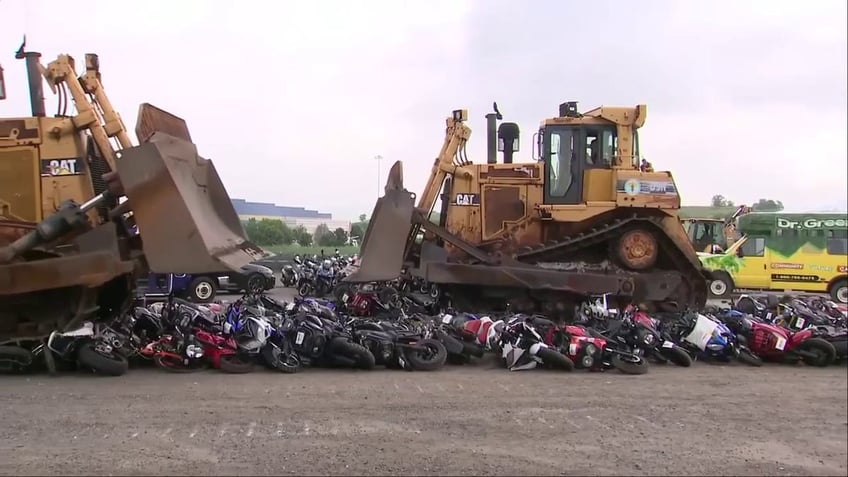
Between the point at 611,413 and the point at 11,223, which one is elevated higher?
the point at 11,223

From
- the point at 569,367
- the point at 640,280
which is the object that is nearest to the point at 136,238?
the point at 569,367

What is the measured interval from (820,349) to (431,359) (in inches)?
172

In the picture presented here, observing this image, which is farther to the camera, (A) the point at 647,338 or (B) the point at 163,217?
(A) the point at 647,338

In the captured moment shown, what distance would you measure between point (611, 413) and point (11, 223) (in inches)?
265

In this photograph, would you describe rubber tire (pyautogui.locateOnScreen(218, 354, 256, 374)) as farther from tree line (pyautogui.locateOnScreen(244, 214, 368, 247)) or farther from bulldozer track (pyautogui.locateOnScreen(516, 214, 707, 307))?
tree line (pyautogui.locateOnScreen(244, 214, 368, 247))

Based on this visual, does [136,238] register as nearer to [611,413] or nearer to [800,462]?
[611,413]

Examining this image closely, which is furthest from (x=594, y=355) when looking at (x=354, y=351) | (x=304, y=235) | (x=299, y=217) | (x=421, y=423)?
(x=299, y=217)

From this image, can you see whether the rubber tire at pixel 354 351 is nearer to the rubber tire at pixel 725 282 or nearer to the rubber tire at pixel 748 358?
the rubber tire at pixel 748 358

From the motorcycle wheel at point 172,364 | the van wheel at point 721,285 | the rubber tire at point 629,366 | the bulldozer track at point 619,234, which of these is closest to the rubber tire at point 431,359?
the rubber tire at point 629,366

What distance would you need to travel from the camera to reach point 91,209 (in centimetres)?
740

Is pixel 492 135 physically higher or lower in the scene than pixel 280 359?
higher

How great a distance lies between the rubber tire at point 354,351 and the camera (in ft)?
24.3

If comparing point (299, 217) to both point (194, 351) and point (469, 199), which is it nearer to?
point (469, 199)

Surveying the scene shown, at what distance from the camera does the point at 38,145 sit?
7855 millimetres
